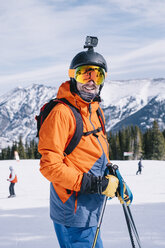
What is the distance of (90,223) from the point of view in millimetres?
2562

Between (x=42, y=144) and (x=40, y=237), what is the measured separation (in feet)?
14.6

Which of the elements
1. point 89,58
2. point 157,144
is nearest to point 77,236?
point 89,58

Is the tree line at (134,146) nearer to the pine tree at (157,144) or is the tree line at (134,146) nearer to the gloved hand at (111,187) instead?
the pine tree at (157,144)

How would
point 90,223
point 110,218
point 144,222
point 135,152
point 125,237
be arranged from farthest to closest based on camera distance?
1. point 135,152
2. point 110,218
3. point 144,222
4. point 125,237
5. point 90,223

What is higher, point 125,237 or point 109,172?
point 109,172

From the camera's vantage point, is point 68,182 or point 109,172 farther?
point 109,172

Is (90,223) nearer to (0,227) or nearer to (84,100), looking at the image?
(84,100)

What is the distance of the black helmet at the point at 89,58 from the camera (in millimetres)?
2664

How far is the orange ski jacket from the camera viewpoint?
2.38m

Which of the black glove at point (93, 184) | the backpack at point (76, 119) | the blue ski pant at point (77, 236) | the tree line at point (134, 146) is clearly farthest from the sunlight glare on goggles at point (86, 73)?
the tree line at point (134, 146)

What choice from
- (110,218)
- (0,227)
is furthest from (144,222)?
(0,227)

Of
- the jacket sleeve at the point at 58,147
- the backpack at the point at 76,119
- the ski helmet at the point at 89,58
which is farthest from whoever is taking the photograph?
the ski helmet at the point at 89,58

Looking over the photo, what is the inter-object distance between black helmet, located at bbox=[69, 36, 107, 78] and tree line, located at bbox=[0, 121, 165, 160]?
68922mm

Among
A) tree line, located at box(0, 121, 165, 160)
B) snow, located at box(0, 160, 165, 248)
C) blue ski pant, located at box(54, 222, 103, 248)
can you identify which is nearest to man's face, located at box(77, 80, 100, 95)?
blue ski pant, located at box(54, 222, 103, 248)
